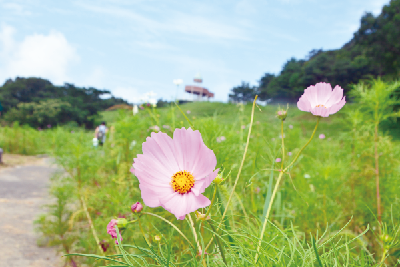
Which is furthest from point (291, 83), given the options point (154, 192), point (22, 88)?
point (154, 192)

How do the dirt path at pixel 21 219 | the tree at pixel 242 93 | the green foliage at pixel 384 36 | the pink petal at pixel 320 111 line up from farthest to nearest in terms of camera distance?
the tree at pixel 242 93
the green foliage at pixel 384 36
the dirt path at pixel 21 219
the pink petal at pixel 320 111

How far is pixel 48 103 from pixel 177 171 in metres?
27.6

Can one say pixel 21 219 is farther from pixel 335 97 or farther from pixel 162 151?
pixel 335 97

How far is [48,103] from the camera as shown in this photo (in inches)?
971

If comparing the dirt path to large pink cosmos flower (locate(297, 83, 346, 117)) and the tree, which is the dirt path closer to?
large pink cosmos flower (locate(297, 83, 346, 117))

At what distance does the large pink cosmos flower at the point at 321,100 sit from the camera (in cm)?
57

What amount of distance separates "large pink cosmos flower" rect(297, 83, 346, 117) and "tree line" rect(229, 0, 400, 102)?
6409 mm

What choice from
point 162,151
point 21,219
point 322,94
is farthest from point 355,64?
point 162,151

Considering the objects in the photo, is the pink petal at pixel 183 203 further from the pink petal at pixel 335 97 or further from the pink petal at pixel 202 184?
the pink petal at pixel 335 97

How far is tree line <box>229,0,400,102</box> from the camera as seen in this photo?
17.1m

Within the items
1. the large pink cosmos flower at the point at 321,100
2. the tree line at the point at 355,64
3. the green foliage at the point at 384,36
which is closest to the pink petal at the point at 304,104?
the large pink cosmos flower at the point at 321,100

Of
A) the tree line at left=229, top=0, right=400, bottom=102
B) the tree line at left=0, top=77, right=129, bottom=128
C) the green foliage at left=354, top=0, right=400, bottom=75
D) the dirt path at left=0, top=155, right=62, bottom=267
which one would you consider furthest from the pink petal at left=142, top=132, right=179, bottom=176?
the tree line at left=0, top=77, right=129, bottom=128

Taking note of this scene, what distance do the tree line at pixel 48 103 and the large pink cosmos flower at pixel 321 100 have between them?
24.1 meters

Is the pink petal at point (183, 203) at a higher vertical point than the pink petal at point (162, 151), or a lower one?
lower
